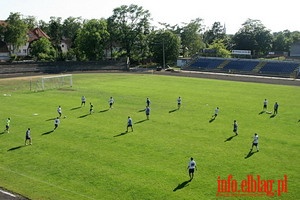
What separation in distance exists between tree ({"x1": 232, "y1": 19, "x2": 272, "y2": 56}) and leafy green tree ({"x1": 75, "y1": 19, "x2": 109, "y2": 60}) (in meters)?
49.2

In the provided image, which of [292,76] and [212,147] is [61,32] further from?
[212,147]

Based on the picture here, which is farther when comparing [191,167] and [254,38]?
[254,38]

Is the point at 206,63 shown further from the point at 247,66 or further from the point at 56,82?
the point at 56,82

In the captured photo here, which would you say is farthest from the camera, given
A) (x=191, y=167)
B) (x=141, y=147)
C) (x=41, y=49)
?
(x=41, y=49)

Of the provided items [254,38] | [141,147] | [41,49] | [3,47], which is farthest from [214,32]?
[141,147]

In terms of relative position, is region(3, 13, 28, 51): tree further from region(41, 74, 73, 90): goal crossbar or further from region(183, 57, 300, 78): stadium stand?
region(183, 57, 300, 78): stadium stand

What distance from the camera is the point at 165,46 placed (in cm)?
10012

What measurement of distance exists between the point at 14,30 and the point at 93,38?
23505mm

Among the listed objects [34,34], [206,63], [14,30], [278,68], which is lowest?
[278,68]

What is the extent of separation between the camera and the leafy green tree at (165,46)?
99938 millimetres

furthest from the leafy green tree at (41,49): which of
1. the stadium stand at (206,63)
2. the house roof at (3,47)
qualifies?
the stadium stand at (206,63)

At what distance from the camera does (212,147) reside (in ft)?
88.2

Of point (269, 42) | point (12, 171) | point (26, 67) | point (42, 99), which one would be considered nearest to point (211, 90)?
point (42, 99)

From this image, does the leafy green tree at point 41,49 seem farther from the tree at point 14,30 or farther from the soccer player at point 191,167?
the soccer player at point 191,167
